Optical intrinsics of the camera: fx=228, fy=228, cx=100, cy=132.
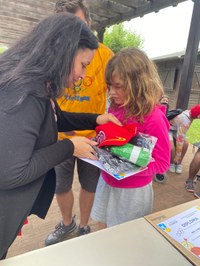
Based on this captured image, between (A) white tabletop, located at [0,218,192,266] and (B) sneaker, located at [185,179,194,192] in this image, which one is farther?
(B) sneaker, located at [185,179,194,192]

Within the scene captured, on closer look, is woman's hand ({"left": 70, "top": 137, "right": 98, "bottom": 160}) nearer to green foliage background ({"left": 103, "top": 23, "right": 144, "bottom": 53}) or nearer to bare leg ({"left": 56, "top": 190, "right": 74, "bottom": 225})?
bare leg ({"left": 56, "top": 190, "right": 74, "bottom": 225})

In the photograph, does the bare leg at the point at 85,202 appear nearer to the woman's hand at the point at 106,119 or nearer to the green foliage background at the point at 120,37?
the woman's hand at the point at 106,119

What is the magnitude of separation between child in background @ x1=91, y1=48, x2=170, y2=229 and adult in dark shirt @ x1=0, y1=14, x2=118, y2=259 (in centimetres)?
34

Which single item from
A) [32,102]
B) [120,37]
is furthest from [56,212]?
[120,37]

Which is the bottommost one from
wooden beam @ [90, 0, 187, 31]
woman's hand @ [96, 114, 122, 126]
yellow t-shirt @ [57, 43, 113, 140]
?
woman's hand @ [96, 114, 122, 126]

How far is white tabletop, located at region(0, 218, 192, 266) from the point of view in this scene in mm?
657

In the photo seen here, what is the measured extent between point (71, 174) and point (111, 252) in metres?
0.98

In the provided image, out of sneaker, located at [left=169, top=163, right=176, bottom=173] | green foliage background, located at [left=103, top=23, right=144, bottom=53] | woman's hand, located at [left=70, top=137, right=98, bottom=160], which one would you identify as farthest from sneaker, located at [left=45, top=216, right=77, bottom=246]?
green foliage background, located at [left=103, top=23, right=144, bottom=53]

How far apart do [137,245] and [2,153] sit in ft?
1.66

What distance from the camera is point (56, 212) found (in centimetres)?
209

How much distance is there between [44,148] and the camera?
765 millimetres

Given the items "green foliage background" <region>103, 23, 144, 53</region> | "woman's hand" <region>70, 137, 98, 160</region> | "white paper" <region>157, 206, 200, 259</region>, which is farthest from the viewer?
"green foliage background" <region>103, 23, 144, 53</region>

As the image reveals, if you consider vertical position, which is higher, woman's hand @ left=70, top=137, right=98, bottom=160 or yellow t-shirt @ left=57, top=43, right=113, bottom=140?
yellow t-shirt @ left=57, top=43, right=113, bottom=140

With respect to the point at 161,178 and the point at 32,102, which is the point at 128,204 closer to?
the point at 32,102
